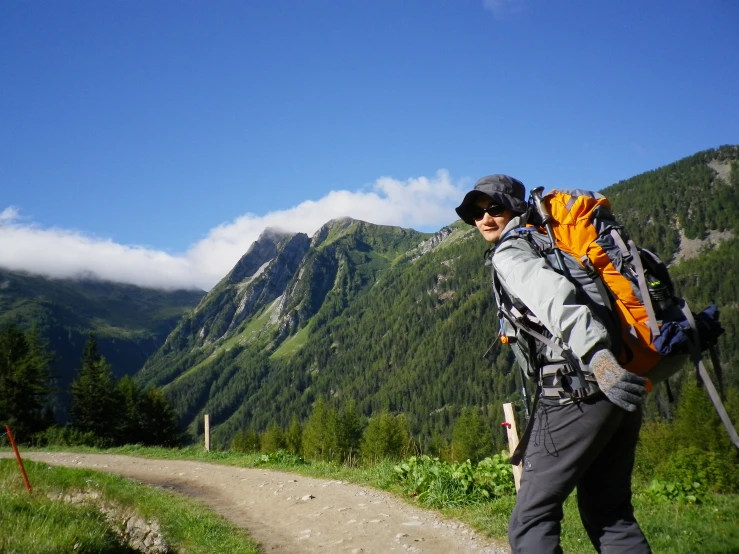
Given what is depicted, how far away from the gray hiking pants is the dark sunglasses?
1.34m

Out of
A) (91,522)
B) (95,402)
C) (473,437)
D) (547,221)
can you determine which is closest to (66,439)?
(95,402)

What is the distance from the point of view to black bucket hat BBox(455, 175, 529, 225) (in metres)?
3.75

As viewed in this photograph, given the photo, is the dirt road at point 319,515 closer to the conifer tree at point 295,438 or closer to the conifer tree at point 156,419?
the conifer tree at point 156,419

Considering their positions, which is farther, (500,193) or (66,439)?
(66,439)

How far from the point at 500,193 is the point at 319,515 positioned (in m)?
6.59

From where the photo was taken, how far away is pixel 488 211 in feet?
12.6

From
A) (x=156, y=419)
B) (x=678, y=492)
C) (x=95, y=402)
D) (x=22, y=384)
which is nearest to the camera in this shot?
(x=678, y=492)

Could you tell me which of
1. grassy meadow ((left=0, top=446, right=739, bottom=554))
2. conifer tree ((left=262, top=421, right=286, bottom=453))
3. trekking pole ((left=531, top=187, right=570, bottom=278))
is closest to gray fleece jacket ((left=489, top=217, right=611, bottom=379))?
trekking pole ((left=531, top=187, right=570, bottom=278))

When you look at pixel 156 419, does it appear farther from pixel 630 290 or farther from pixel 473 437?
pixel 473 437

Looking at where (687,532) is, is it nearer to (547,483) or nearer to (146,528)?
(547,483)

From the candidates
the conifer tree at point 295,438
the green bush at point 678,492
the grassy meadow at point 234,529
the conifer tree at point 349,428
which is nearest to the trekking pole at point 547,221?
the grassy meadow at point 234,529

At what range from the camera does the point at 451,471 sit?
907 centimetres

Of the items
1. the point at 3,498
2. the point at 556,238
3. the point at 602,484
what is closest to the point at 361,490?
the point at 3,498

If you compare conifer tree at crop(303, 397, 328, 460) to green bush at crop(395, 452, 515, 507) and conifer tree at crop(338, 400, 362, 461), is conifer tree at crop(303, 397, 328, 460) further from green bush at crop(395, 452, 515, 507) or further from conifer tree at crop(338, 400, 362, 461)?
green bush at crop(395, 452, 515, 507)
